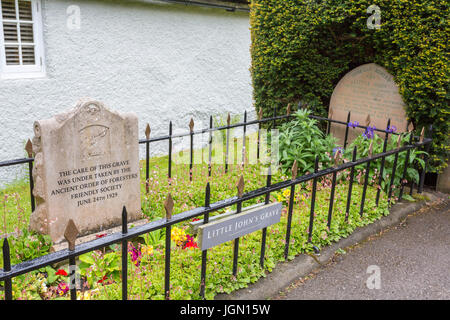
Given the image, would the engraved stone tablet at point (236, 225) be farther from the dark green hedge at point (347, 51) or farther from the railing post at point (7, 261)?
the dark green hedge at point (347, 51)

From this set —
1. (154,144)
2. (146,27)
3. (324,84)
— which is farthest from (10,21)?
(324,84)

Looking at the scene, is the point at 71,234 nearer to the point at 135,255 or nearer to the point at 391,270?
the point at 135,255

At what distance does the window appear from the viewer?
20.2ft

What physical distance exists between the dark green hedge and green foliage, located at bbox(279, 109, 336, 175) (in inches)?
35.5

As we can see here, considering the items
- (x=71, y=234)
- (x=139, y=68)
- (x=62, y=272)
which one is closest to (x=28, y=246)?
(x=62, y=272)

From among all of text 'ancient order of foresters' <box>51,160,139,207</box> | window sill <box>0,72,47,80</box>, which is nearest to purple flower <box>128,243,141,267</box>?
text 'ancient order of foresters' <box>51,160,139,207</box>

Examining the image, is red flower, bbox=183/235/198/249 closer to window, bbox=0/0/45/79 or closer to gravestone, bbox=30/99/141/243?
gravestone, bbox=30/99/141/243

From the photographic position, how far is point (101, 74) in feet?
23.8

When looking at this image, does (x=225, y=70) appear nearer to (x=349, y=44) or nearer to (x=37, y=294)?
(x=349, y=44)

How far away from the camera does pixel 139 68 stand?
25.6 feet

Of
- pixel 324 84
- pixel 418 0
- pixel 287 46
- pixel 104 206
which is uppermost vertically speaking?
pixel 418 0

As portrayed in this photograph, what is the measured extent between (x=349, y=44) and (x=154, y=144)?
4059 mm
